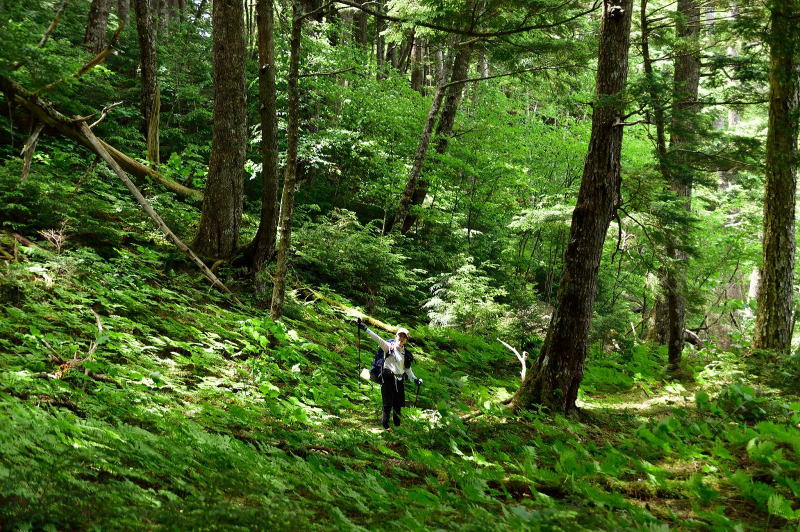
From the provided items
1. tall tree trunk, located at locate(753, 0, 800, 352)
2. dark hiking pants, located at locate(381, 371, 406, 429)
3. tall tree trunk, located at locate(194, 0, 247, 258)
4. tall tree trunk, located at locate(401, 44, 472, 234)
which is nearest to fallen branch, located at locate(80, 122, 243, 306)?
tall tree trunk, located at locate(194, 0, 247, 258)

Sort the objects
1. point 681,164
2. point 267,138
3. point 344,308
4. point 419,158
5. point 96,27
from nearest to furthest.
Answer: point 267,138
point 681,164
point 344,308
point 419,158
point 96,27

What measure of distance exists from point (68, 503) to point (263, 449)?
6.81ft

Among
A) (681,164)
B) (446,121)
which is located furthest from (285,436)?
(446,121)

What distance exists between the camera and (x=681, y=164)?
8922mm

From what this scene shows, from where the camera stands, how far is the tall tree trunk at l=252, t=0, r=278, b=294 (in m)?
8.12

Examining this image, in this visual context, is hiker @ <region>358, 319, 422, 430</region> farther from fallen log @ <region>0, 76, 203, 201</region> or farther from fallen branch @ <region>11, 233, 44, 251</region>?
fallen log @ <region>0, 76, 203, 201</region>

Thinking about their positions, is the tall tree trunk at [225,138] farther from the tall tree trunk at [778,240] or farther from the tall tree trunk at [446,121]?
the tall tree trunk at [778,240]

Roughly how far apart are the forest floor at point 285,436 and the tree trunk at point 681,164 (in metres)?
1.78

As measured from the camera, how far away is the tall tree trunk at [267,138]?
8.12 metres

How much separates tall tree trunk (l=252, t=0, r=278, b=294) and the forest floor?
3.76 feet

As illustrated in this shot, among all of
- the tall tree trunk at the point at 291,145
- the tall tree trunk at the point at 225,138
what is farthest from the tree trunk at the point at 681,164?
the tall tree trunk at the point at 225,138

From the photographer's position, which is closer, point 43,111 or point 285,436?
point 285,436

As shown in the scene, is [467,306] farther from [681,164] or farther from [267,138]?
[267,138]

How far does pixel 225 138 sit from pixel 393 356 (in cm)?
488
